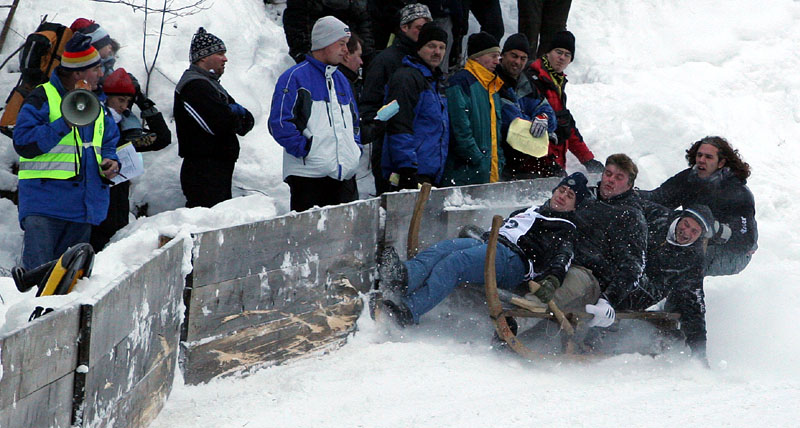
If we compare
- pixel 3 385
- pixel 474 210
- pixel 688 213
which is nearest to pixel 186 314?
pixel 3 385

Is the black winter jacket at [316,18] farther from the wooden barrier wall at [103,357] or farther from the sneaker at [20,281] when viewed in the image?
the sneaker at [20,281]

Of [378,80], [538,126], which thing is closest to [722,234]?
[538,126]

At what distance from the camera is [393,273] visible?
567cm

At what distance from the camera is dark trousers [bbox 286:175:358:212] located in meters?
6.01

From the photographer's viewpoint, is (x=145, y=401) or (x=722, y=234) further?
(x=722, y=234)

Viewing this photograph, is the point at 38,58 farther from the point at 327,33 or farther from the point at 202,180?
the point at 327,33

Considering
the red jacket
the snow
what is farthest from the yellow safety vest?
the red jacket

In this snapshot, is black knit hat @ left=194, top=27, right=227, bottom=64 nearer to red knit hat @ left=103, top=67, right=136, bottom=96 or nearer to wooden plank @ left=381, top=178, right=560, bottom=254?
red knit hat @ left=103, top=67, right=136, bottom=96

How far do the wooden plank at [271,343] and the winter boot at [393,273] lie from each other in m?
0.21

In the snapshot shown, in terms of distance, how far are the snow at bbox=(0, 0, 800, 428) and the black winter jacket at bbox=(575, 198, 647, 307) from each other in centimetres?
49

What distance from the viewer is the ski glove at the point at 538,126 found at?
7715 mm

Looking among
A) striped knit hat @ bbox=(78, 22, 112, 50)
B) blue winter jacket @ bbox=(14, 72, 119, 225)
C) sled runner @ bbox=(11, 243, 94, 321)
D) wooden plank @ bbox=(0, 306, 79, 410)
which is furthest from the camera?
striped knit hat @ bbox=(78, 22, 112, 50)

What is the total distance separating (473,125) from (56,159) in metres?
3.30

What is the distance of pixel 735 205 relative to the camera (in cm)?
719
